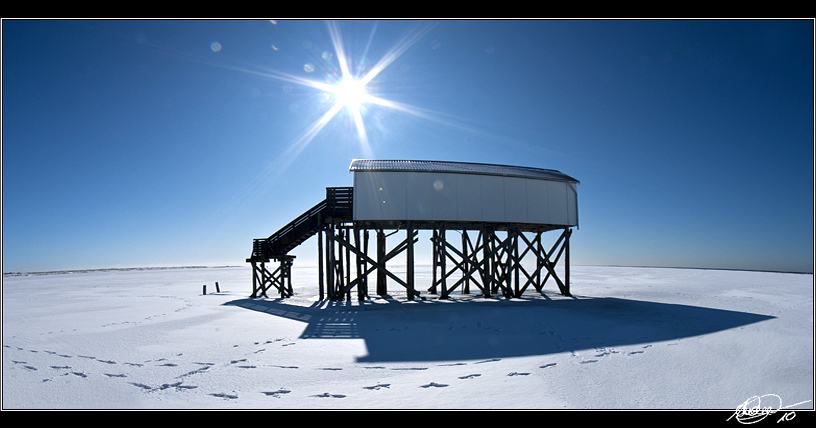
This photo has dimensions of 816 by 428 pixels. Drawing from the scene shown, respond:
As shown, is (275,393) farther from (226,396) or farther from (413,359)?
(413,359)

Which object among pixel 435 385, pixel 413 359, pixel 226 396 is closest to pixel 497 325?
pixel 413 359

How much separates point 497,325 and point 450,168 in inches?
353

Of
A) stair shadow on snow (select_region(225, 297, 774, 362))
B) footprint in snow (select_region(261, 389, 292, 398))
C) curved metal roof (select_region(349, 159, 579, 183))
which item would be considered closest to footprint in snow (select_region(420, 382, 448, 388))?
stair shadow on snow (select_region(225, 297, 774, 362))

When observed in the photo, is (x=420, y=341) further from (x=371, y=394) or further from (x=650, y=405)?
(x=650, y=405)

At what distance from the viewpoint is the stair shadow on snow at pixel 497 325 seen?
9102mm

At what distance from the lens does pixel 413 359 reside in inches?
322

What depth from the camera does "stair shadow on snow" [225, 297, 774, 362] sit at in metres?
9.10
